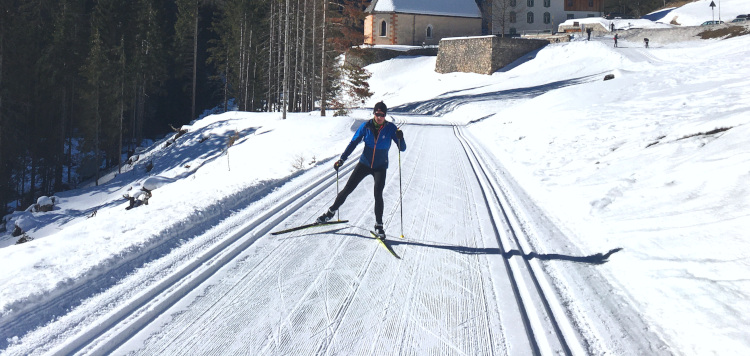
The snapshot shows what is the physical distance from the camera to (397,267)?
5.96 metres

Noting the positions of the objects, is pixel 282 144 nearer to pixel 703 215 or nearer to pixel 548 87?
pixel 703 215

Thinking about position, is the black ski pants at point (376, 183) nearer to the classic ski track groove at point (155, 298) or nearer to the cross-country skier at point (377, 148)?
the cross-country skier at point (377, 148)

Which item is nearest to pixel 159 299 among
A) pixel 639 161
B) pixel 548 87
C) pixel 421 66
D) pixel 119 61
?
pixel 639 161

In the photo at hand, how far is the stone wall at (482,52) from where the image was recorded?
55.3m

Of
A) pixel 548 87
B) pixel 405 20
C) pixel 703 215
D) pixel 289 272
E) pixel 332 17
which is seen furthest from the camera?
pixel 405 20

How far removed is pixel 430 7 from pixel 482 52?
56.9 feet

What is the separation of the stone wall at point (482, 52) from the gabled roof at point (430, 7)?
38.0 ft

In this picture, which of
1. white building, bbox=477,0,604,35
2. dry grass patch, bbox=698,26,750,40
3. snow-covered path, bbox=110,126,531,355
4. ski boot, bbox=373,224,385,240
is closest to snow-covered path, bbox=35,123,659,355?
snow-covered path, bbox=110,126,531,355

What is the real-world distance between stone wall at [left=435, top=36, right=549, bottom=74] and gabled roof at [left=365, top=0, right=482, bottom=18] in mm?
11594

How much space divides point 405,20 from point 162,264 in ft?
224

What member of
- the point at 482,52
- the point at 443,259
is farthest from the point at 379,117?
the point at 482,52

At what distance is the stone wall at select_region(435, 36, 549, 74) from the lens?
181 feet

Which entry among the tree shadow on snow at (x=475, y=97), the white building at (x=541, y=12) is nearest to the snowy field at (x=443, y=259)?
the tree shadow on snow at (x=475, y=97)

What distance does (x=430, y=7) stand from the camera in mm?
70250
